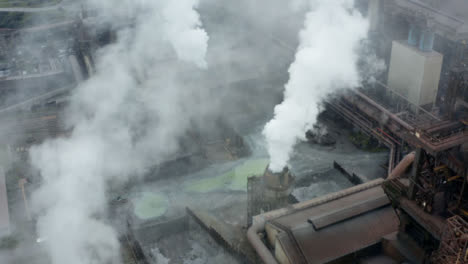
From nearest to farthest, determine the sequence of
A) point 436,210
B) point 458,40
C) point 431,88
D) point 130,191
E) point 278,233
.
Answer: point 436,210, point 278,233, point 130,191, point 431,88, point 458,40

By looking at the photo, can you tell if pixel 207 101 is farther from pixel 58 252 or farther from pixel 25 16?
pixel 25 16

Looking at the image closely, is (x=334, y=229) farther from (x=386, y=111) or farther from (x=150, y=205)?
(x=386, y=111)

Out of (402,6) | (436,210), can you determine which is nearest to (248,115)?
(402,6)

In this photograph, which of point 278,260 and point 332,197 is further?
point 332,197

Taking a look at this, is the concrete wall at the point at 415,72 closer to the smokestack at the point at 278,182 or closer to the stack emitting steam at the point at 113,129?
the smokestack at the point at 278,182

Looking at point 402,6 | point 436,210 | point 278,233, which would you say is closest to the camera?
point 436,210

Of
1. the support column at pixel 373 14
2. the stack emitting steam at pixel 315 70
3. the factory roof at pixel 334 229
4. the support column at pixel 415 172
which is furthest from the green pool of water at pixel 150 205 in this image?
the support column at pixel 373 14

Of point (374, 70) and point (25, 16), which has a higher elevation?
point (374, 70)

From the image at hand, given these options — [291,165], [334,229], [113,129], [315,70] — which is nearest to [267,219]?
[334,229]
